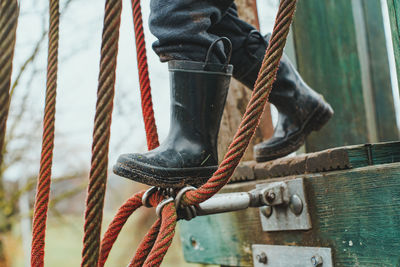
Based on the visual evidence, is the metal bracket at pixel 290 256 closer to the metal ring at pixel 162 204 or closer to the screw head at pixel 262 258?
the screw head at pixel 262 258

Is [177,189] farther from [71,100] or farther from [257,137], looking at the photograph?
[71,100]

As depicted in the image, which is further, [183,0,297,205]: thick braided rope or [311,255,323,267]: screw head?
[311,255,323,267]: screw head

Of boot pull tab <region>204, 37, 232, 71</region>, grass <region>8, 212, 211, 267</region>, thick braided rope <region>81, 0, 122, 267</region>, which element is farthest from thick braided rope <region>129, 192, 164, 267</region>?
grass <region>8, 212, 211, 267</region>

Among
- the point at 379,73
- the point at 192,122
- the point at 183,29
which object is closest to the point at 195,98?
the point at 192,122

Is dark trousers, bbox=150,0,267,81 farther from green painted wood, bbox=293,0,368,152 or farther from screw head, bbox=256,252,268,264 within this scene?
green painted wood, bbox=293,0,368,152

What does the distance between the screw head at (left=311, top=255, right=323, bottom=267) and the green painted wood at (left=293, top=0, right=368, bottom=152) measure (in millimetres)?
748

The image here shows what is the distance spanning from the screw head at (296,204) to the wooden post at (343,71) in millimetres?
616

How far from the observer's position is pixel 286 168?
3.97 feet

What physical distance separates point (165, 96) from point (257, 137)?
4364 millimetres

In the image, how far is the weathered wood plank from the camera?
1025mm

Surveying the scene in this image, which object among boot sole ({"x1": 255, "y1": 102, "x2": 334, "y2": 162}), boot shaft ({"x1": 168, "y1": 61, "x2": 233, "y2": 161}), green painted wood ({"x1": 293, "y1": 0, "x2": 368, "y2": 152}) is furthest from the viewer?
green painted wood ({"x1": 293, "y1": 0, "x2": 368, "y2": 152})

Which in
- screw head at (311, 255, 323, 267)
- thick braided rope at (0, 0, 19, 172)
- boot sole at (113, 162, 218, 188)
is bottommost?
screw head at (311, 255, 323, 267)

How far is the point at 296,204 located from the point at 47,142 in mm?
666

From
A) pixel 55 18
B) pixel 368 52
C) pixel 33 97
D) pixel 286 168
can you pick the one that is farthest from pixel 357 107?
pixel 33 97
